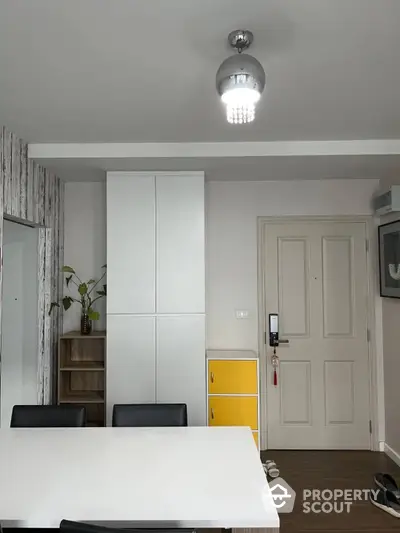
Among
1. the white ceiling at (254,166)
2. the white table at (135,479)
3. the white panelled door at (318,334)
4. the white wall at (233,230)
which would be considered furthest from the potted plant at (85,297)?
the white panelled door at (318,334)

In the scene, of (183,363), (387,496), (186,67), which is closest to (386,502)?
(387,496)

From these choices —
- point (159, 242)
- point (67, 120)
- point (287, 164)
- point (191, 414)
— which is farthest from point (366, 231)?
point (67, 120)

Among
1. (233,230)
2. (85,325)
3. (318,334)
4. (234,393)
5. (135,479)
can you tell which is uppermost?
(233,230)

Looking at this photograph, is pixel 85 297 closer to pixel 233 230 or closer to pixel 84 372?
pixel 84 372

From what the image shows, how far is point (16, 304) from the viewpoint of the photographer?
11.8 feet

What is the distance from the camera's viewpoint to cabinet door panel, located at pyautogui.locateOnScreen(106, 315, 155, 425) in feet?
11.3

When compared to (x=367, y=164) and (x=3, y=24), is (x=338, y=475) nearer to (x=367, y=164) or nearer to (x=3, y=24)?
(x=367, y=164)

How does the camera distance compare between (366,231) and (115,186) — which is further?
(366,231)

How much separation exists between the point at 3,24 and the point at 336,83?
1592 millimetres

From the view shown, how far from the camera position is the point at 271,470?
3357 millimetres

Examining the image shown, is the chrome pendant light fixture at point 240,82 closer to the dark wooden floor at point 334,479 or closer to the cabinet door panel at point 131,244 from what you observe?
the cabinet door panel at point 131,244

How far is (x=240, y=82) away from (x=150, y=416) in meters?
1.82

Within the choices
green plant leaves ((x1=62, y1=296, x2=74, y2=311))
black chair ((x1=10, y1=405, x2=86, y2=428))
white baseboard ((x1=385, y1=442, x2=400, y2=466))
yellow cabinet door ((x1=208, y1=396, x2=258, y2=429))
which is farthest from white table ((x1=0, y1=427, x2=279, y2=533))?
white baseboard ((x1=385, y1=442, x2=400, y2=466))

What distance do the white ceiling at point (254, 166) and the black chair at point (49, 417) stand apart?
6.03 feet
